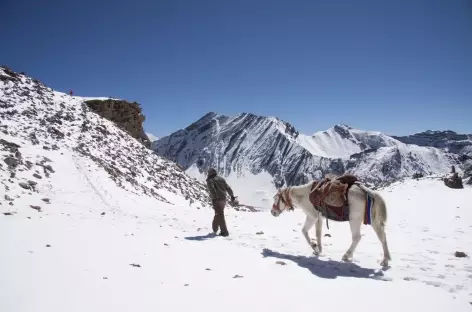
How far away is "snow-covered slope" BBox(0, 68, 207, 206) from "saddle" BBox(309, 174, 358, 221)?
1024 centimetres

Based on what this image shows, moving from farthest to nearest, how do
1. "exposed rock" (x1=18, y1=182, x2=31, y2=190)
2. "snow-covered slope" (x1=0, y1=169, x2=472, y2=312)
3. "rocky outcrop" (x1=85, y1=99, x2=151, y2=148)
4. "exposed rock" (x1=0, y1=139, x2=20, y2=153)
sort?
"rocky outcrop" (x1=85, y1=99, x2=151, y2=148) → "exposed rock" (x1=0, y1=139, x2=20, y2=153) → "exposed rock" (x1=18, y1=182, x2=31, y2=190) → "snow-covered slope" (x1=0, y1=169, x2=472, y2=312)

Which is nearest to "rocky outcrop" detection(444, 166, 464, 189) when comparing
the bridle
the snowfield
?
the snowfield

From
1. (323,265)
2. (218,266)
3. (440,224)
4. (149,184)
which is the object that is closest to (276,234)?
(323,265)

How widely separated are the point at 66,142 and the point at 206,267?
1635cm

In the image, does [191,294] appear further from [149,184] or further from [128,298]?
[149,184]

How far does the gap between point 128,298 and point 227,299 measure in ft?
4.65

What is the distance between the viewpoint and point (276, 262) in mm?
6742

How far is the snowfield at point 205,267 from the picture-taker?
442cm

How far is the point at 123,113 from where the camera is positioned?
121ft

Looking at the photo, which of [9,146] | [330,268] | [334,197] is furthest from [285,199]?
[9,146]

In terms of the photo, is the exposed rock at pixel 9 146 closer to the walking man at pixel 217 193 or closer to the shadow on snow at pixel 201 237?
the walking man at pixel 217 193

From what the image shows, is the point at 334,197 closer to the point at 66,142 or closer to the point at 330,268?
the point at 330,268

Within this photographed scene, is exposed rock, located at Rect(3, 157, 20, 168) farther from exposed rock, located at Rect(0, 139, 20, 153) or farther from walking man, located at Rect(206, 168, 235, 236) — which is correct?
walking man, located at Rect(206, 168, 235, 236)

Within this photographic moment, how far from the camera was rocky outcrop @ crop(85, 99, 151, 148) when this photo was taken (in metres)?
34.2
